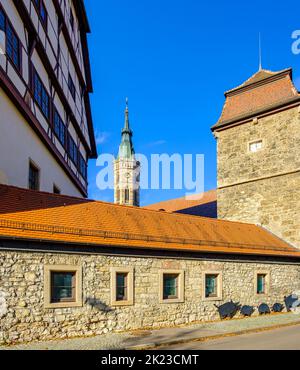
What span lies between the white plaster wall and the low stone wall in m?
4.46

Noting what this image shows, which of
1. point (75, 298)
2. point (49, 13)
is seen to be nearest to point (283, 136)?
point (49, 13)

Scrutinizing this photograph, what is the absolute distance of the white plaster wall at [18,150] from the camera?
49.5 ft

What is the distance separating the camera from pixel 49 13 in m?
19.8

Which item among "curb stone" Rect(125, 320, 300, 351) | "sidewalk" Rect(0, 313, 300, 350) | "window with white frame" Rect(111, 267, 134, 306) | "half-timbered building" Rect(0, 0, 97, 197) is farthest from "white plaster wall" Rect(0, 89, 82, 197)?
"curb stone" Rect(125, 320, 300, 351)

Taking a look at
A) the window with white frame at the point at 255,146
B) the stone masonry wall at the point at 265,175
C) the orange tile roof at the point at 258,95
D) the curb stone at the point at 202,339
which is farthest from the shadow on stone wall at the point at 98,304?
the orange tile roof at the point at 258,95

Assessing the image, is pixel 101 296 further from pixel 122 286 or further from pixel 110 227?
pixel 110 227

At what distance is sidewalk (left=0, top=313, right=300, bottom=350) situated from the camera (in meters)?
11.1

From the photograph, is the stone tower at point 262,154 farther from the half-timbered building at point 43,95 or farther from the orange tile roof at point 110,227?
the half-timbered building at point 43,95

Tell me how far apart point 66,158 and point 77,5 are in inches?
402

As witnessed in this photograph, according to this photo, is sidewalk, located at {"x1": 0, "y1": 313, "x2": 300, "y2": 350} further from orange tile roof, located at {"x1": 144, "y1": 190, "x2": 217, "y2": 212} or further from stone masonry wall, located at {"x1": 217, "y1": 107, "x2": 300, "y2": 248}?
orange tile roof, located at {"x1": 144, "y1": 190, "x2": 217, "y2": 212}

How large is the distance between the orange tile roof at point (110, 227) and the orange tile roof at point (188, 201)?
61.5 feet

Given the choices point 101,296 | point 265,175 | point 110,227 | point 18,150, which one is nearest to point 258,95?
point 265,175

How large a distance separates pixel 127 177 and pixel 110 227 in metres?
61.6
